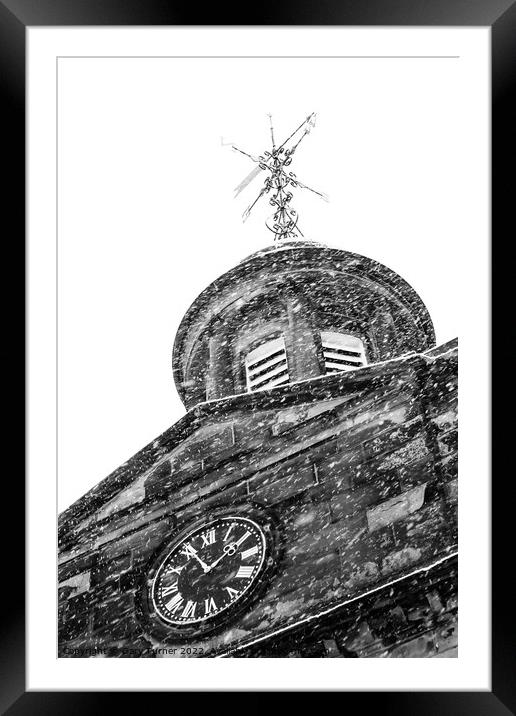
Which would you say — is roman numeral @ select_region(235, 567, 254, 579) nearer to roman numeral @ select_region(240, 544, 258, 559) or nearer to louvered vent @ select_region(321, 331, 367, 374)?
roman numeral @ select_region(240, 544, 258, 559)

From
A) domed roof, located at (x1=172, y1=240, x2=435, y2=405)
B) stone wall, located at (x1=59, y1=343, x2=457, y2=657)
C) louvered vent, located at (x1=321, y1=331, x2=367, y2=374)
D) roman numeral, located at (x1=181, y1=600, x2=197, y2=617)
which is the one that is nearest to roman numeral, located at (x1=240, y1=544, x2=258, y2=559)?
stone wall, located at (x1=59, y1=343, x2=457, y2=657)

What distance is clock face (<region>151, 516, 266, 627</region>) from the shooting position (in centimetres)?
298

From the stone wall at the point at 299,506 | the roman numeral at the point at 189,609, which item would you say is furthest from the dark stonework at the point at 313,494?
the roman numeral at the point at 189,609

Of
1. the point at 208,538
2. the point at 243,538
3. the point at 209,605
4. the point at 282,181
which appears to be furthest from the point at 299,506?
the point at 282,181

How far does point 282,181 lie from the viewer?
305 centimetres

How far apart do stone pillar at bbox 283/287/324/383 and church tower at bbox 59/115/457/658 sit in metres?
0.10

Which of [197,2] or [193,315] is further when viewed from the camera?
[193,315]

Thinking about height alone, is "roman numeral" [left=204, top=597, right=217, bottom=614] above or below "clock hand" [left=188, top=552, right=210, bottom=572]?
below

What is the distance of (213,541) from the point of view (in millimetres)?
2992
